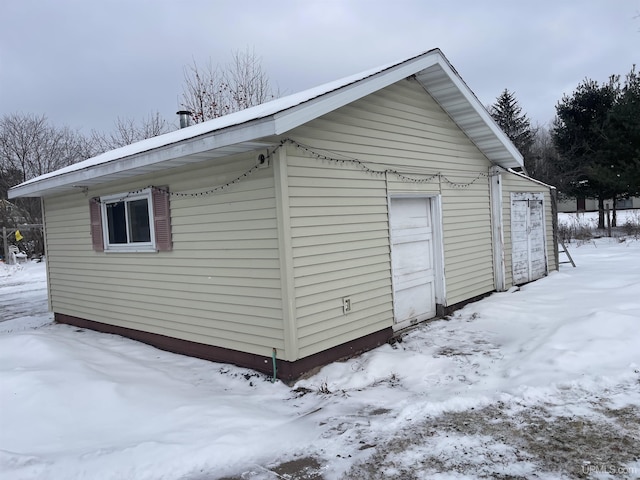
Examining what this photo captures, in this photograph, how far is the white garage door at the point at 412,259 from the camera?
6.48 metres

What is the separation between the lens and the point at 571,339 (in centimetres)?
520

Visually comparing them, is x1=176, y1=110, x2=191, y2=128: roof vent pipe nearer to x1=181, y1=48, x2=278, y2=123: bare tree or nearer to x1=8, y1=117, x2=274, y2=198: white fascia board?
x1=8, y1=117, x2=274, y2=198: white fascia board

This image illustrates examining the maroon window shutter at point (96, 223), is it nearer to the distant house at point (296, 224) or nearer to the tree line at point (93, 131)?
the distant house at point (296, 224)

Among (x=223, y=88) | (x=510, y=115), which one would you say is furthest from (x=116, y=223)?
(x=510, y=115)

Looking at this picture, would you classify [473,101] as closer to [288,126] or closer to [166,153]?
[288,126]

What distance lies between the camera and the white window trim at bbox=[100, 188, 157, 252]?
6385mm

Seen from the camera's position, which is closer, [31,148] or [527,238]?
[527,238]

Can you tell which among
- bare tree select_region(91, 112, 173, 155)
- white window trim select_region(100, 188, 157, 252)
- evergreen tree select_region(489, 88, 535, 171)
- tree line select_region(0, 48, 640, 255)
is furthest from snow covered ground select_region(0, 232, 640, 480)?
evergreen tree select_region(489, 88, 535, 171)

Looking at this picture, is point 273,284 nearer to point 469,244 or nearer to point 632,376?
point 632,376

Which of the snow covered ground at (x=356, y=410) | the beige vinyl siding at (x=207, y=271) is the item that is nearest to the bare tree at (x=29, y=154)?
the beige vinyl siding at (x=207, y=271)

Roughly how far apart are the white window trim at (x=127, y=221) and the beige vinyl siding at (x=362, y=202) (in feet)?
8.77

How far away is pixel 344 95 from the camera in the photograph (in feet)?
16.1

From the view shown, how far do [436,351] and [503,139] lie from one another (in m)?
4.42

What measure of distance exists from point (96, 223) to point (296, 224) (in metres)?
4.46
